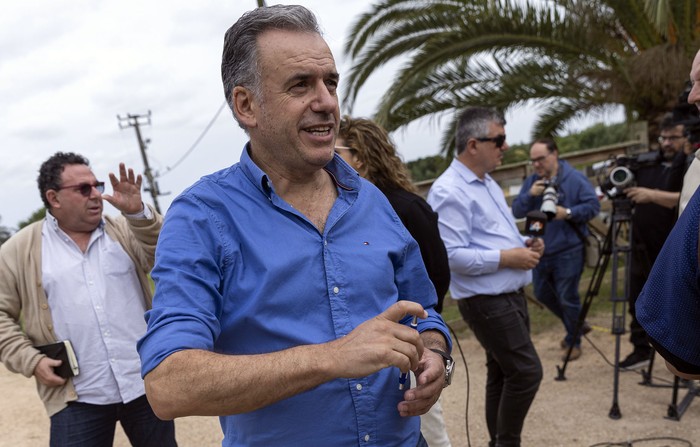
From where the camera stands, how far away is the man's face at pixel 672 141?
209 inches

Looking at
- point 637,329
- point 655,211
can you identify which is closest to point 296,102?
point 655,211

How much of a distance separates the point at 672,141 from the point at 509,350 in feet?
9.08

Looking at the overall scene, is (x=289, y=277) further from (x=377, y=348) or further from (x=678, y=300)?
(x=678, y=300)

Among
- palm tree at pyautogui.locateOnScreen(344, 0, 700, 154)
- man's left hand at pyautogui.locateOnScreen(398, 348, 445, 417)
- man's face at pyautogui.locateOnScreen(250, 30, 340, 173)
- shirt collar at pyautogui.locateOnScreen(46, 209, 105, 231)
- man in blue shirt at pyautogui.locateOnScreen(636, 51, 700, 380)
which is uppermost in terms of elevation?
palm tree at pyautogui.locateOnScreen(344, 0, 700, 154)

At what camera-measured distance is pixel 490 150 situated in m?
3.95

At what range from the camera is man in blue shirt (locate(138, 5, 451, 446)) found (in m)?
1.39

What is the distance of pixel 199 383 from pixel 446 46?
7969mm

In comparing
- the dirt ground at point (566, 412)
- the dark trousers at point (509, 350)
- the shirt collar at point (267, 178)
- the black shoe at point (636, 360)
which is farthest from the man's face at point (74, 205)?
the black shoe at point (636, 360)

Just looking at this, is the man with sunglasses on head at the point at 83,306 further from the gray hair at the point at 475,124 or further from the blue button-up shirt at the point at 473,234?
the gray hair at the point at 475,124

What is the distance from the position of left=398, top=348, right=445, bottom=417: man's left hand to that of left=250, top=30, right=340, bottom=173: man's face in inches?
23.1

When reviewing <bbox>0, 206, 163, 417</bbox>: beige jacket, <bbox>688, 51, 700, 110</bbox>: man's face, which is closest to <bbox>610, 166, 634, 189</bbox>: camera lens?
<bbox>688, 51, 700, 110</bbox>: man's face

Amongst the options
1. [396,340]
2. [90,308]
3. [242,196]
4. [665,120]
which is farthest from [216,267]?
[665,120]

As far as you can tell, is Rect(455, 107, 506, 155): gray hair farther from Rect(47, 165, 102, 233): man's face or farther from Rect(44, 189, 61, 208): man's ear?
Rect(44, 189, 61, 208): man's ear

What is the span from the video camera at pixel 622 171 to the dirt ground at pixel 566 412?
1536 millimetres
